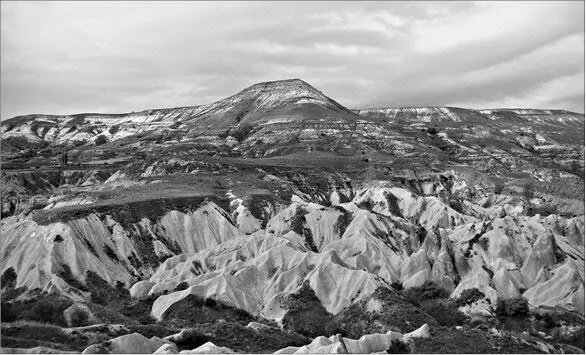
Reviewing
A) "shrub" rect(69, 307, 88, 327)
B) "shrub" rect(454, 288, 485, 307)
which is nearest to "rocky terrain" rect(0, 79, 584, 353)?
"shrub" rect(69, 307, 88, 327)

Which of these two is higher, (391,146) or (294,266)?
(391,146)

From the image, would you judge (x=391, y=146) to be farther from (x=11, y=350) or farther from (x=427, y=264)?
(x=11, y=350)

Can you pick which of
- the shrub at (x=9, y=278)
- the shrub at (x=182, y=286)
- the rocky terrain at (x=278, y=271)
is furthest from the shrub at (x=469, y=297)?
the shrub at (x=9, y=278)

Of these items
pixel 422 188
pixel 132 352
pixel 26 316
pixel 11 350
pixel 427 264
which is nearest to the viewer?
pixel 11 350

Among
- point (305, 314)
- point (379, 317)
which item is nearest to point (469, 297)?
point (379, 317)

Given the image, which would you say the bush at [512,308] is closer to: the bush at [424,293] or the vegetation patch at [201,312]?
the bush at [424,293]

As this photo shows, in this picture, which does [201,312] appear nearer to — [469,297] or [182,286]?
[182,286]

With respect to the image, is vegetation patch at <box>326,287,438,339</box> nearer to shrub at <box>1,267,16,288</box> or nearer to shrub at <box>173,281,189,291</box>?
shrub at <box>173,281,189,291</box>

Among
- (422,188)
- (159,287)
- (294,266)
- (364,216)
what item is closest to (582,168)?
(422,188)
